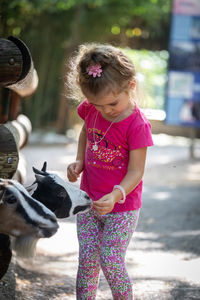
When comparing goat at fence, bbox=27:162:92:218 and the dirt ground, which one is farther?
the dirt ground

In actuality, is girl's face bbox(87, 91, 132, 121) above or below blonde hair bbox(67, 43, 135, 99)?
below

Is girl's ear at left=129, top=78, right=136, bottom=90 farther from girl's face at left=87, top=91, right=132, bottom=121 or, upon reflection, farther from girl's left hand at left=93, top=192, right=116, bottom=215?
girl's left hand at left=93, top=192, right=116, bottom=215

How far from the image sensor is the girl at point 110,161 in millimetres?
2270

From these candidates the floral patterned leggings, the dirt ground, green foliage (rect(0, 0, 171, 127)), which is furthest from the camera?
green foliage (rect(0, 0, 171, 127))

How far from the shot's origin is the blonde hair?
2.25 m

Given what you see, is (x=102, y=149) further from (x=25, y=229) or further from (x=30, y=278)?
(x=30, y=278)

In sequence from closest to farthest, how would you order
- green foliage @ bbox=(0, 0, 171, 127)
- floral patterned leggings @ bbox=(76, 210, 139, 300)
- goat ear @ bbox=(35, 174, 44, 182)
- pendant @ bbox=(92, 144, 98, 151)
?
1. goat ear @ bbox=(35, 174, 44, 182)
2. floral patterned leggings @ bbox=(76, 210, 139, 300)
3. pendant @ bbox=(92, 144, 98, 151)
4. green foliage @ bbox=(0, 0, 171, 127)

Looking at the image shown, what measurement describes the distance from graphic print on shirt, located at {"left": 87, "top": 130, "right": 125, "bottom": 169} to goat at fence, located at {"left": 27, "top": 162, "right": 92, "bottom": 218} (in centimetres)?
38

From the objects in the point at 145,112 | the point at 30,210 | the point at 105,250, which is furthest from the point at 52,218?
the point at 145,112

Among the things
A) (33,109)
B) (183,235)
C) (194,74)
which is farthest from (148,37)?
(183,235)

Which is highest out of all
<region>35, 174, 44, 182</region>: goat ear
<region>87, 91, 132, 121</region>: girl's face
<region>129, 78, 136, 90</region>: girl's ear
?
<region>129, 78, 136, 90</region>: girl's ear

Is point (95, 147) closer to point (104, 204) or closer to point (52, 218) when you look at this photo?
point (104, 204)

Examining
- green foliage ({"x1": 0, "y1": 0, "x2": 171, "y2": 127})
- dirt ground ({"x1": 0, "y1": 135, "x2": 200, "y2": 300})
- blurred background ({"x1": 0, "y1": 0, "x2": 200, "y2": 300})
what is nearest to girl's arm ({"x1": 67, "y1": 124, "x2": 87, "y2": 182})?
blurred background ({"x1": 0, "y1": 0, "x2": 200, "y2": 300})

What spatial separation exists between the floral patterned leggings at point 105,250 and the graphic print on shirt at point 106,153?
0.77 feet
